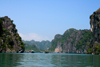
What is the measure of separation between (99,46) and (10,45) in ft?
383

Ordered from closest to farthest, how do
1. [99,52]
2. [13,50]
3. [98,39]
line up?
1. [99,52]
2. [98,39]
3. [13,50]

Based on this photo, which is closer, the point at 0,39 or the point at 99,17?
the point at 99,17

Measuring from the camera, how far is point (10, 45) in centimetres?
19988

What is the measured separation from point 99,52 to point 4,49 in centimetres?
11474

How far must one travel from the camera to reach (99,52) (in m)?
160

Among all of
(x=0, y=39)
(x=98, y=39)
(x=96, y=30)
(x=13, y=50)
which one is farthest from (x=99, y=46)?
(x=0, y=39)

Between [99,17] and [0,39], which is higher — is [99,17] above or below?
above

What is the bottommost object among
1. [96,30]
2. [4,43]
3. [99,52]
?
[99,52]

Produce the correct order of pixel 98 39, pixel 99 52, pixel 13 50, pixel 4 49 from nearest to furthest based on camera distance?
pixel 99 52 < pixel 98 39 < pixel 4 49 < pixel 13 50

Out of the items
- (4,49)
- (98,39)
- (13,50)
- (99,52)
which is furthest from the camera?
(13,50)

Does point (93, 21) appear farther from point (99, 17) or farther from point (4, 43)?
point (4, 43)

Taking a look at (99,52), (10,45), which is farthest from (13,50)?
(99,52)

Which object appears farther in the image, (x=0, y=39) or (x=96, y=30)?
(x=0, y=39)

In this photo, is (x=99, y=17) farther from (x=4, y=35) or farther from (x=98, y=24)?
(x=4, y=35)
